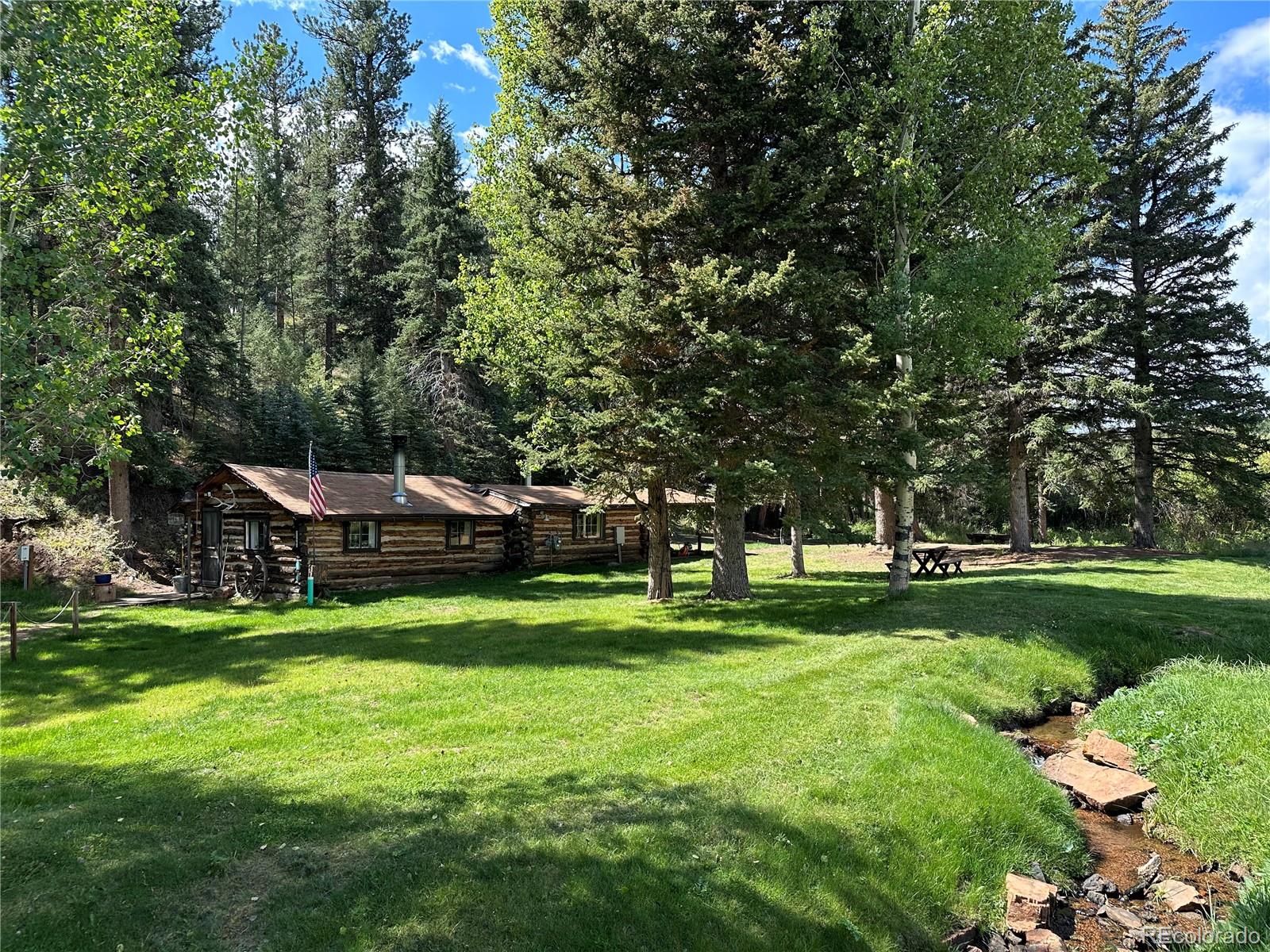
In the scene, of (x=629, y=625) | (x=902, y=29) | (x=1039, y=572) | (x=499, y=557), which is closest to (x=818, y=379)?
(x=629, y=625)

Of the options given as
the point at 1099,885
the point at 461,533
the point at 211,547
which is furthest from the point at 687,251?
the point at 211,547

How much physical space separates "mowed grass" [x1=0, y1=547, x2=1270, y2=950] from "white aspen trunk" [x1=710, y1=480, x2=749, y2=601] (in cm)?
245

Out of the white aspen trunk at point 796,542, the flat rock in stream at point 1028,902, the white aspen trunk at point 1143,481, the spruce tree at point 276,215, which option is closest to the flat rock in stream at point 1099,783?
the flat rock in stream at point 1028,902

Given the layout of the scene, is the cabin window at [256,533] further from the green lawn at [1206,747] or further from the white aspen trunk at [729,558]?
the green lawn at [1206,747]

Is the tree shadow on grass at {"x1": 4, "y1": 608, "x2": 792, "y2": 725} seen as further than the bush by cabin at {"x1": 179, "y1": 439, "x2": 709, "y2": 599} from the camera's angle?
No

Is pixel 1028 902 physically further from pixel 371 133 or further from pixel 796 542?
pixel 371 133

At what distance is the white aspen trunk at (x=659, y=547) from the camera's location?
15.2m

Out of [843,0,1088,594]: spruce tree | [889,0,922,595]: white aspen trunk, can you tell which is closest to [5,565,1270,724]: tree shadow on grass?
[889,0,922,595]: white aspen trunk

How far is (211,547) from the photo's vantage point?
810 inches

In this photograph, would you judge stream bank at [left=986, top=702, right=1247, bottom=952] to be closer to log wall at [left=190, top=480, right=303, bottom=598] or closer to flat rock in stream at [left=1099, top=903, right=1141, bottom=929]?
flat rock in stream at [left=1099, top=903, right=1141, bottom=929]

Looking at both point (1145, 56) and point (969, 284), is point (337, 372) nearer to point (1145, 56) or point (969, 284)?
point (969, 284)

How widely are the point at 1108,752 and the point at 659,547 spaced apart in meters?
9.47

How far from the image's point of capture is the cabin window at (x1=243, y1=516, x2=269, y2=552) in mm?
19141

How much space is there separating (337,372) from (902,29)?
32419mm
